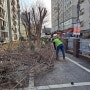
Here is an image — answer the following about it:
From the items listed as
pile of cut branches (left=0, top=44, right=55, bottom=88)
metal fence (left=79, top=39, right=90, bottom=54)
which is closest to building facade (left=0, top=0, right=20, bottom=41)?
metal fence (left=79, top=39, right=90, bottom=54)

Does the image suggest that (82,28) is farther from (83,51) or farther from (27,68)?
(27,68)

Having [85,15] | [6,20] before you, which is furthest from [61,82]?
[6,20]

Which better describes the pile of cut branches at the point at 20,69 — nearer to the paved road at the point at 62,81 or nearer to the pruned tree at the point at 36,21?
the paved road at the point at 62,81

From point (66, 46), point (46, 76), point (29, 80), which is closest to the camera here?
point (29, 80)

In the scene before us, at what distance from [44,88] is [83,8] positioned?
144ft

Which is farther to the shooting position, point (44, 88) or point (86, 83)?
point (86, 83)

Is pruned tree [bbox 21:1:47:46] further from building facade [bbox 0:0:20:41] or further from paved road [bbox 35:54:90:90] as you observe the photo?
paved road [bbox 35:54:90:90]

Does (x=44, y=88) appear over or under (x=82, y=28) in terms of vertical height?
under

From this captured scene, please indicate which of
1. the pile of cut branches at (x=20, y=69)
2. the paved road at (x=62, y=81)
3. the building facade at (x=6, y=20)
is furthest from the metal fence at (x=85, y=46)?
the building facade at (x=6, y=20)

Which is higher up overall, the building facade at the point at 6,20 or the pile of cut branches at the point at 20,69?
the building facade at the point at 6,20

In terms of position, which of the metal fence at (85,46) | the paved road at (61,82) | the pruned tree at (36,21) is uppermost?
the pruned tree at (36,21)

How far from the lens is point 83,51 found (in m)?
12.1

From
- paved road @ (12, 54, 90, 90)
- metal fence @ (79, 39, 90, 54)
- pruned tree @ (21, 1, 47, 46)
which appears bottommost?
paved road @ (12, 54, 90, 90)

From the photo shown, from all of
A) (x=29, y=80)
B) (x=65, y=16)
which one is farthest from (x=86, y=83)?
(x=65, y=16)
